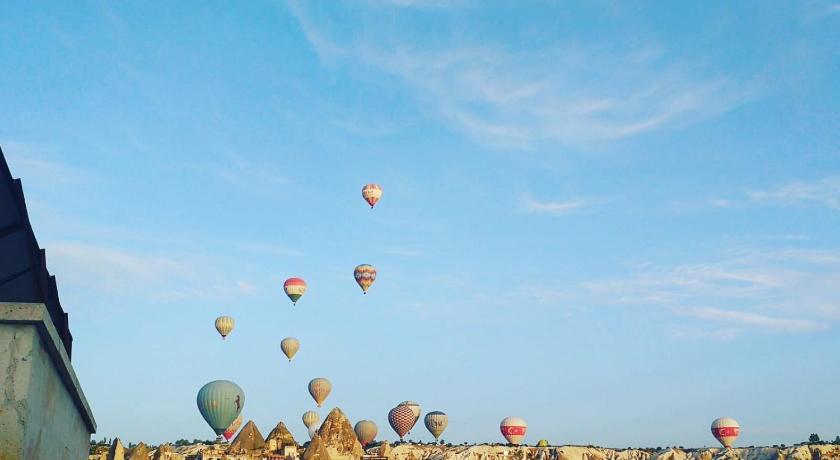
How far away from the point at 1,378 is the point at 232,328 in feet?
394

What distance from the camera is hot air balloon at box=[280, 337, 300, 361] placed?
427 ft

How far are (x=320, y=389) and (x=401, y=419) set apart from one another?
16.3 meters

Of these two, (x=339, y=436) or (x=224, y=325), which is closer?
(x=339, y=436)

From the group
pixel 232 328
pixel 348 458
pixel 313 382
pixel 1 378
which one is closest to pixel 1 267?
pixel 1 378

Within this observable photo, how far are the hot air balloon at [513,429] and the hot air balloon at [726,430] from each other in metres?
32.8

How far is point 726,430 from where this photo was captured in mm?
138875

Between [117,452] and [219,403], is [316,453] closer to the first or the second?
[219,403]

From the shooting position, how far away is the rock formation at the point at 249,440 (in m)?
112

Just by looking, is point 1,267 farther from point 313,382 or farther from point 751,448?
point 751,448

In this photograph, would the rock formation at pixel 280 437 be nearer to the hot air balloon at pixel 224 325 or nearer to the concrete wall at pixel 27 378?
the hot air balloon at pixel 224 325

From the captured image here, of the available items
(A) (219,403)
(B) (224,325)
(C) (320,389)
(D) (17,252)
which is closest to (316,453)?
(A) (219,403)

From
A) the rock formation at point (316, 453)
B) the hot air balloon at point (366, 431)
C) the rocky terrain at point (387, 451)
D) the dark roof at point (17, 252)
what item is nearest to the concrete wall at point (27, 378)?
the dark roof at point (17, 252)

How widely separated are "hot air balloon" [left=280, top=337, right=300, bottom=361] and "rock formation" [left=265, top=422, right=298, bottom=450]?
12836 mm

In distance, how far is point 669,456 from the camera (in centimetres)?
15150
